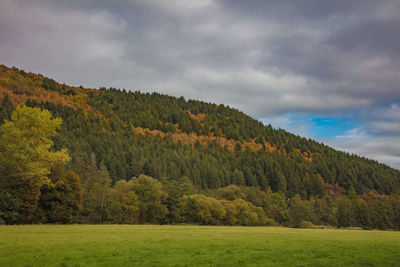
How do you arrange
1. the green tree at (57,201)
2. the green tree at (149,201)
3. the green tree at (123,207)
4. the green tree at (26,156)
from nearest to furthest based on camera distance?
1. the green tree at (26,156)
2. the green tree at (57,201)
3. the green tree at (123,207)
4. the green tree at (149,201)

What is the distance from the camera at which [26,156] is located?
47719 millimetres

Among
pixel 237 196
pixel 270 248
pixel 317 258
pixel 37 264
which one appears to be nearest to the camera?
pixel 37 264

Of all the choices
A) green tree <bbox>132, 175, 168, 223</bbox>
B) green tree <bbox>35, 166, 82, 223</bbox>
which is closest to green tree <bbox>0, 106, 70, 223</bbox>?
green tree <bbox>35, 166, 82, 223</bbox>

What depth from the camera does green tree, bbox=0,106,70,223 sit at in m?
48.2

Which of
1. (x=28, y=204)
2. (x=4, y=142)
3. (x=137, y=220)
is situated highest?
(x=4, y=142)

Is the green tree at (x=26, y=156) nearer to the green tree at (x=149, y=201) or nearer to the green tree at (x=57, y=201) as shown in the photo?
the green tree at (x=57, y=201)

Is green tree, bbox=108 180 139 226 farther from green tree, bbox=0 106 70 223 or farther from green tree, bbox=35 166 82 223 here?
green tree, bbox=0 106 70 223

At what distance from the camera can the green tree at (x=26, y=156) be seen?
4825cm

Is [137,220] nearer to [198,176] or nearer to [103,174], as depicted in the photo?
[103,174]

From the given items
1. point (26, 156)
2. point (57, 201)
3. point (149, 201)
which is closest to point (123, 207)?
point (149, 201)

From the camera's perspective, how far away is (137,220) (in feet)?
282

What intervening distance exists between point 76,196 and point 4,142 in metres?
16.7

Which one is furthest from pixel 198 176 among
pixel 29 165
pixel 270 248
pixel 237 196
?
pixel 270 248

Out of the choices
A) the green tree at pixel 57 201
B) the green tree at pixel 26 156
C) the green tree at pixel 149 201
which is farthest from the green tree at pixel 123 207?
the green tree at pixel 26 156
